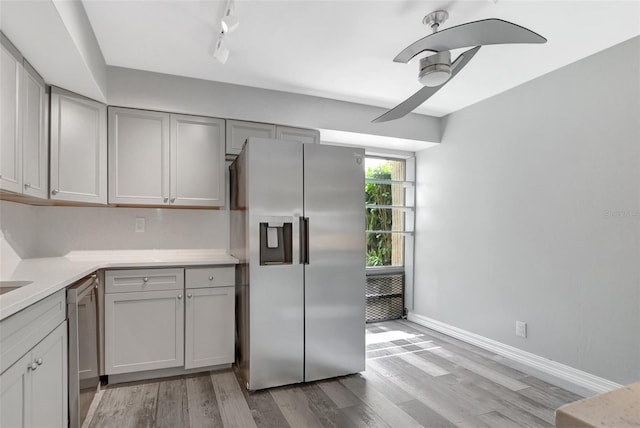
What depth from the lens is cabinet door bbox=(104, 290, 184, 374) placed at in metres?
2.62

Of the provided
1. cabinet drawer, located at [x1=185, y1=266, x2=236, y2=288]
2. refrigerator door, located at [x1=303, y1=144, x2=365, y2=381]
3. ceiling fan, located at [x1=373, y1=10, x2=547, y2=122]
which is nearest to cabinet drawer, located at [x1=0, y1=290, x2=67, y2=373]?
cabinet drawer, located at [x1=185, y1=266, x2=236, y2=288]

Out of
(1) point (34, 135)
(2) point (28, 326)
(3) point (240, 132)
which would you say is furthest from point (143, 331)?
(3) point (240, 132)

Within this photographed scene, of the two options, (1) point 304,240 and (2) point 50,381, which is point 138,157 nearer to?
(1) point 304,240

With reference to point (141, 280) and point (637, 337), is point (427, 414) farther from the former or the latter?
point (141, 280)

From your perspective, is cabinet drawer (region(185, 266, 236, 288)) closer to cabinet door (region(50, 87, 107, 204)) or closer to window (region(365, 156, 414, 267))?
cabinet door (region(50, 87, 107, 204))

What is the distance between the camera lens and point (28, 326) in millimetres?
1416

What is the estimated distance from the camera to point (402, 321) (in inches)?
179

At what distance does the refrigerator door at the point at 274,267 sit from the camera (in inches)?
102

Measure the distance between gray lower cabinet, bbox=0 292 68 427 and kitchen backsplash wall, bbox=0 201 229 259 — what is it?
122cm

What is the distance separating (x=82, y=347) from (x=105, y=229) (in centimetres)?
131

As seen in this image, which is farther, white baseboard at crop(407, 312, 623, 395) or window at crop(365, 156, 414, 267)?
window at crop(365, 156, 414, 267)

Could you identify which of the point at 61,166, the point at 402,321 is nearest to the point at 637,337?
the point at 402,321

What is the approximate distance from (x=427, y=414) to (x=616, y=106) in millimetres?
2493

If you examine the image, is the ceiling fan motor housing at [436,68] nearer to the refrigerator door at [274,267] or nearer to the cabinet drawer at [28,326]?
the refrigerator door at [274,267]
